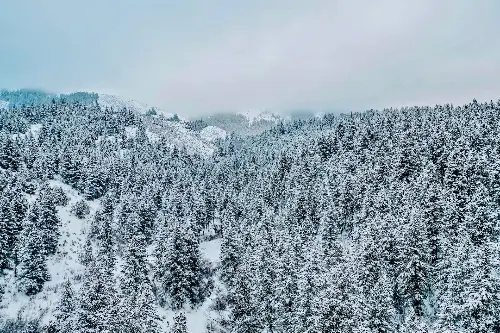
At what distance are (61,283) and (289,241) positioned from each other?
154 feet

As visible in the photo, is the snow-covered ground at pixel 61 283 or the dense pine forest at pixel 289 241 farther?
the snow-covered ground at pixel 61 283

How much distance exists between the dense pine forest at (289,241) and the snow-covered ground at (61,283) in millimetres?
423

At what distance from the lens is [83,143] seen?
577ft

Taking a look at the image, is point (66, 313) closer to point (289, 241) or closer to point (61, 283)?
point (61, 283)

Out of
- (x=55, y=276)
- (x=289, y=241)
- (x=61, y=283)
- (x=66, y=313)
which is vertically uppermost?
(x=289, y=241)

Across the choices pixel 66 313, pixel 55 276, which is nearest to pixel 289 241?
pixel 66 313

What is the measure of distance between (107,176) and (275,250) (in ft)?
285

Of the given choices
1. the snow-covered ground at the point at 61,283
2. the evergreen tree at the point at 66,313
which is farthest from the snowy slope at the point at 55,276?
the evergreen tree at the point at 66,313

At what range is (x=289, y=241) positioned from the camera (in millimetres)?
64062

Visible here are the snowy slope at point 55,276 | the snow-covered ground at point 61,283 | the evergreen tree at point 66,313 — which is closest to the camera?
the evergreen tree at point 66,313

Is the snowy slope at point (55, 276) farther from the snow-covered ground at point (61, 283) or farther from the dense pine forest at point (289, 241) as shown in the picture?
the dense pine forest at point (289, 241)

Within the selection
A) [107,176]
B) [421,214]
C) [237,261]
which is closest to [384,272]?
[421,214]

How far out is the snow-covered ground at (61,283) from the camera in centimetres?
6794

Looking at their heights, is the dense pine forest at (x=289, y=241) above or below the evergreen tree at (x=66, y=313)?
above
